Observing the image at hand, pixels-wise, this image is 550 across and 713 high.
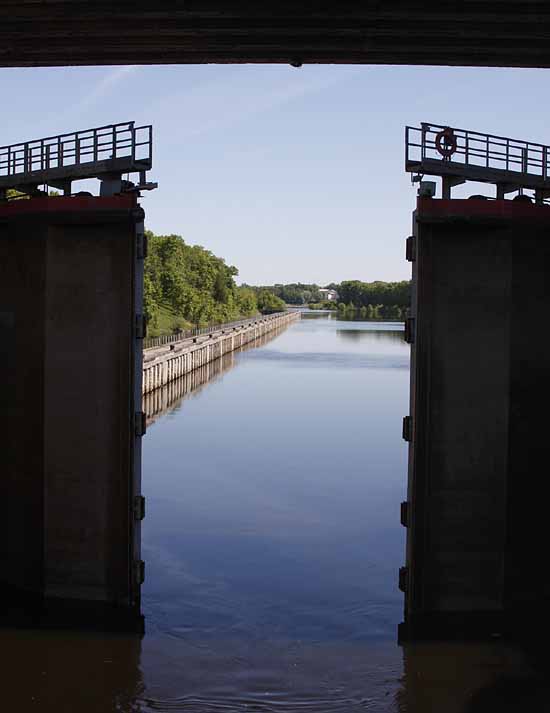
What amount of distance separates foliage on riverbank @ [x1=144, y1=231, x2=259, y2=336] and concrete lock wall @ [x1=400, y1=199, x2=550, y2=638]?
181 ft

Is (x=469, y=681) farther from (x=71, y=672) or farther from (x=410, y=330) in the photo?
(x=71, y=672)

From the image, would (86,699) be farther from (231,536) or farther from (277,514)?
(277,514)

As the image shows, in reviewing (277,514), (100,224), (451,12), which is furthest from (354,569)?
(451,12)

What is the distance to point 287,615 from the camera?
750 inches

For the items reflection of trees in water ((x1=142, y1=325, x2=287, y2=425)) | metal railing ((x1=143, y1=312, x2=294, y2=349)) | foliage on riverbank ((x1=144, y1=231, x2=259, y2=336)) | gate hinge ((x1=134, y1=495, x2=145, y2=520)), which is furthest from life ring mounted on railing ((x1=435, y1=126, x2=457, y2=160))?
metal railing ((x1=143, y1=312, x2=294, y2=349))

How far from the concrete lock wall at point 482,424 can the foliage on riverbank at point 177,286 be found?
5519 cm

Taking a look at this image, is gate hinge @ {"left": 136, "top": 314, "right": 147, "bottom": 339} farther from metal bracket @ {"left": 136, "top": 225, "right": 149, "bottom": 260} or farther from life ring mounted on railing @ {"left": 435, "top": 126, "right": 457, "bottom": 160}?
life ring mounted on railing @ {"left": 435, "top": 126, "right": 457, "bottom": 160}

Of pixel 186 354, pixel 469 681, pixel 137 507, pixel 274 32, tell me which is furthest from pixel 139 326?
pixel 186 354

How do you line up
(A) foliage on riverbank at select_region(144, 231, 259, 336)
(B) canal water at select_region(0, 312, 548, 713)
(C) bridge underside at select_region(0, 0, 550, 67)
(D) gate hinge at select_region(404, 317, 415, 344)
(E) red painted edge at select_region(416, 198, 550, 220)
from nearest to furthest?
(C) bridge underside at select_region(0, 0, 550, 67)
(B) canal water at select_region(0, 312, 548, 713)
(E) red painted edge at select_region(416, 198, 550, 220)
(D) gate hinge at select_region(404, 317, 415, 344)
(A) foliage on riverbank at select_region(144, 231, 259, 336)

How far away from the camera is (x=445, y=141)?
1700 centimetres

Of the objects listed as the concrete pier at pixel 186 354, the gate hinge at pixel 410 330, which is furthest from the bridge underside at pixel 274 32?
the concrete pier at pixel 186 354

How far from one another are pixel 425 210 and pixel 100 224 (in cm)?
643

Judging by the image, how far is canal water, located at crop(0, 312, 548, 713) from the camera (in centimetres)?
1494

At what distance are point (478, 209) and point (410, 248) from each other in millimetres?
1595
